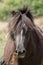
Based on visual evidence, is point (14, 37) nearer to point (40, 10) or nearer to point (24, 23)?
point (24, 23)

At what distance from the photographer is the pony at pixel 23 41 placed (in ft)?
19.9

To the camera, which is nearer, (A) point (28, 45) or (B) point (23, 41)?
(B) point (23, 41)

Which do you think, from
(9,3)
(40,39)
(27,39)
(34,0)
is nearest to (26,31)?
(27,39)

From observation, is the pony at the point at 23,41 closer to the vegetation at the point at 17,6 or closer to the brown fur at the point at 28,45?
the brown fur at the point at 28,45

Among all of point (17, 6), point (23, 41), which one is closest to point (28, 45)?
point (23, 41)

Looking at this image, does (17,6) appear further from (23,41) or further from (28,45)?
(23,41)

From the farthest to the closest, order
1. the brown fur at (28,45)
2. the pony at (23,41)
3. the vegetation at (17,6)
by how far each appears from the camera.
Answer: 1. the vegetation at (17,6)
2. the brown fur at (28,45)
3. the pony at (23,41)

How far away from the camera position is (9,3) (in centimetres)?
2009

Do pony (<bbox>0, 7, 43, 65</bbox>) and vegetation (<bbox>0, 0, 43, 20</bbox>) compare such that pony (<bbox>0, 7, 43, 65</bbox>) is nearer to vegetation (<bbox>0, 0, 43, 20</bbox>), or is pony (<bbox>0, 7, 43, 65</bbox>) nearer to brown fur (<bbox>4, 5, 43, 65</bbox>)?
brown fur (<bbox>4, 5, 43, 65</bbox>)

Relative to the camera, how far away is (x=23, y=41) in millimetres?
6074

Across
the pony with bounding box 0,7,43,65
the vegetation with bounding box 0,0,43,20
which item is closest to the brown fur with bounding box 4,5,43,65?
the pony with bounding box 0,7,43,65

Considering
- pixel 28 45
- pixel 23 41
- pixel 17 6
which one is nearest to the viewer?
pixel 23 41

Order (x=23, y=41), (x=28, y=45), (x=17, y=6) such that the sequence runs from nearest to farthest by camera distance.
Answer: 1. (x=23, y=41)
2. (x=28, y=45)
3. (x=17, y=6)

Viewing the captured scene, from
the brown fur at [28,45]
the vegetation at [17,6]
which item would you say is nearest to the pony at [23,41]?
the brown fur at [28,45]
